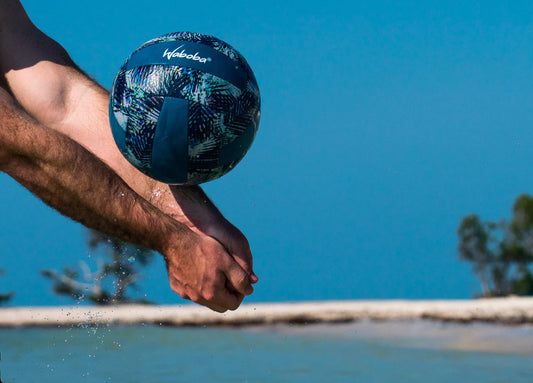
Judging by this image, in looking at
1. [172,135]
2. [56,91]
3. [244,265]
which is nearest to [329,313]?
[56,91]

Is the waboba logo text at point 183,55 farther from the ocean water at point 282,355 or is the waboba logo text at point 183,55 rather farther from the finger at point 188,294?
the ocean water at point 282,355

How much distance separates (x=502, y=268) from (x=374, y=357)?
19.0 m

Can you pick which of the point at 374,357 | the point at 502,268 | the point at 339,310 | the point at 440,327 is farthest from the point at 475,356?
the point at 502,268

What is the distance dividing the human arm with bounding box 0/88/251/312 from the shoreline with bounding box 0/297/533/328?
957cm

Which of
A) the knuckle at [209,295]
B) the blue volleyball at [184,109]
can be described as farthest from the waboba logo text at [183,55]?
the knuckle at [209,295]

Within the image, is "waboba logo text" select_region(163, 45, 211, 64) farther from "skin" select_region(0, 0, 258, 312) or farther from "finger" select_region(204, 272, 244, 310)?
"finger" select_region(204, 272, 244, 310)

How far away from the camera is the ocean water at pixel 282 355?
27.5 ft

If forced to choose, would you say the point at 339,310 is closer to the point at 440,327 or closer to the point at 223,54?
the point at 440,327

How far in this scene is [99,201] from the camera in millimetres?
3260

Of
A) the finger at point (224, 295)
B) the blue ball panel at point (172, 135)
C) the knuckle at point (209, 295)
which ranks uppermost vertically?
the blue ball panel at point (172, 135)

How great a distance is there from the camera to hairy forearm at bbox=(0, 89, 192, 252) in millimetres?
3254

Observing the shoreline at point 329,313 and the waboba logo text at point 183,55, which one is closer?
the waboba logo text at point 183,55

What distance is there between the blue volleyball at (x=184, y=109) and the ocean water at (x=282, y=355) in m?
5.09

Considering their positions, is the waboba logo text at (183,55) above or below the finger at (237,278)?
above
